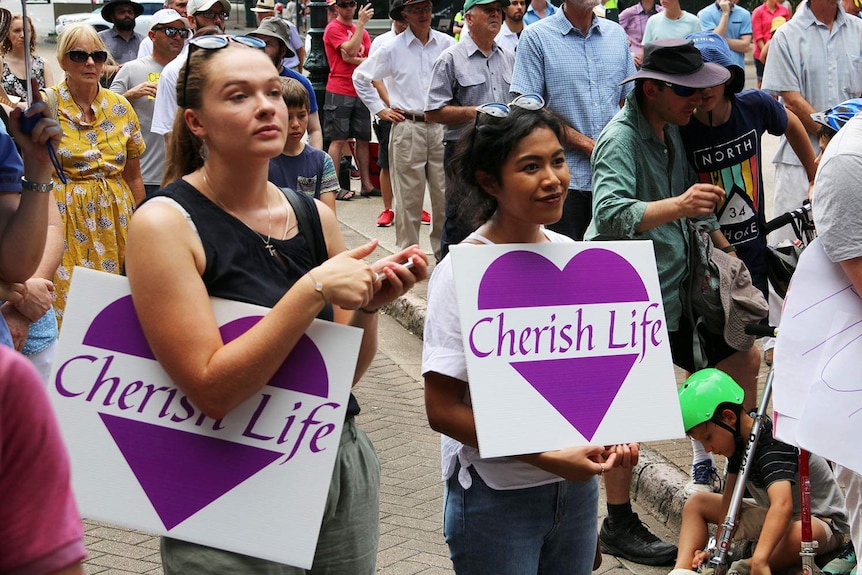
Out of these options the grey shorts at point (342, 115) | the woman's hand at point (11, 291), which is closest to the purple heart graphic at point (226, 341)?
the woman's hand at point (11, 291)

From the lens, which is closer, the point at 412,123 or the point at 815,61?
the point at 815,61

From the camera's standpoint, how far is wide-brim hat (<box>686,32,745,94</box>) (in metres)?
5.08

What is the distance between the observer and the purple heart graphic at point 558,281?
2.88 m

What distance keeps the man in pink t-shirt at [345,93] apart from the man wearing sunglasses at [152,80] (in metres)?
4.29

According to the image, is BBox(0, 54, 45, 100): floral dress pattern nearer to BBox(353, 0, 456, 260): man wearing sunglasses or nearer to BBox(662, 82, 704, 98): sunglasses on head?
BBox(353, 0, 456, 260): man wearing sunglasses

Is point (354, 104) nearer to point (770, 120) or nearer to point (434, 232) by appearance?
point (434, 232)

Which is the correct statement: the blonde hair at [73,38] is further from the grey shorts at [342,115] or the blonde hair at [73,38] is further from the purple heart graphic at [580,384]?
the grey shorts at [342,115]

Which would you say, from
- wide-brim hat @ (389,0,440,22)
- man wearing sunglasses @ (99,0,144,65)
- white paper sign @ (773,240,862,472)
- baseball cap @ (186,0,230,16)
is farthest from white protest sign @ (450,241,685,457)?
man wearing sunglasses @ (99,0,144,65)

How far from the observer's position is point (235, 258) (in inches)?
99.9

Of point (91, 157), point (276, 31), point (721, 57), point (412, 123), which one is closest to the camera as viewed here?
point (721, 57)

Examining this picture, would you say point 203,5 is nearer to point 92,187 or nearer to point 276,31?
point 276,31

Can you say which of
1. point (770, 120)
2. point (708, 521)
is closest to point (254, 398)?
point (708, 521)

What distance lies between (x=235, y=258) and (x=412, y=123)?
767 cm

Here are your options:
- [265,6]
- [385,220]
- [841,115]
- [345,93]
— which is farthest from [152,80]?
[841,115]
